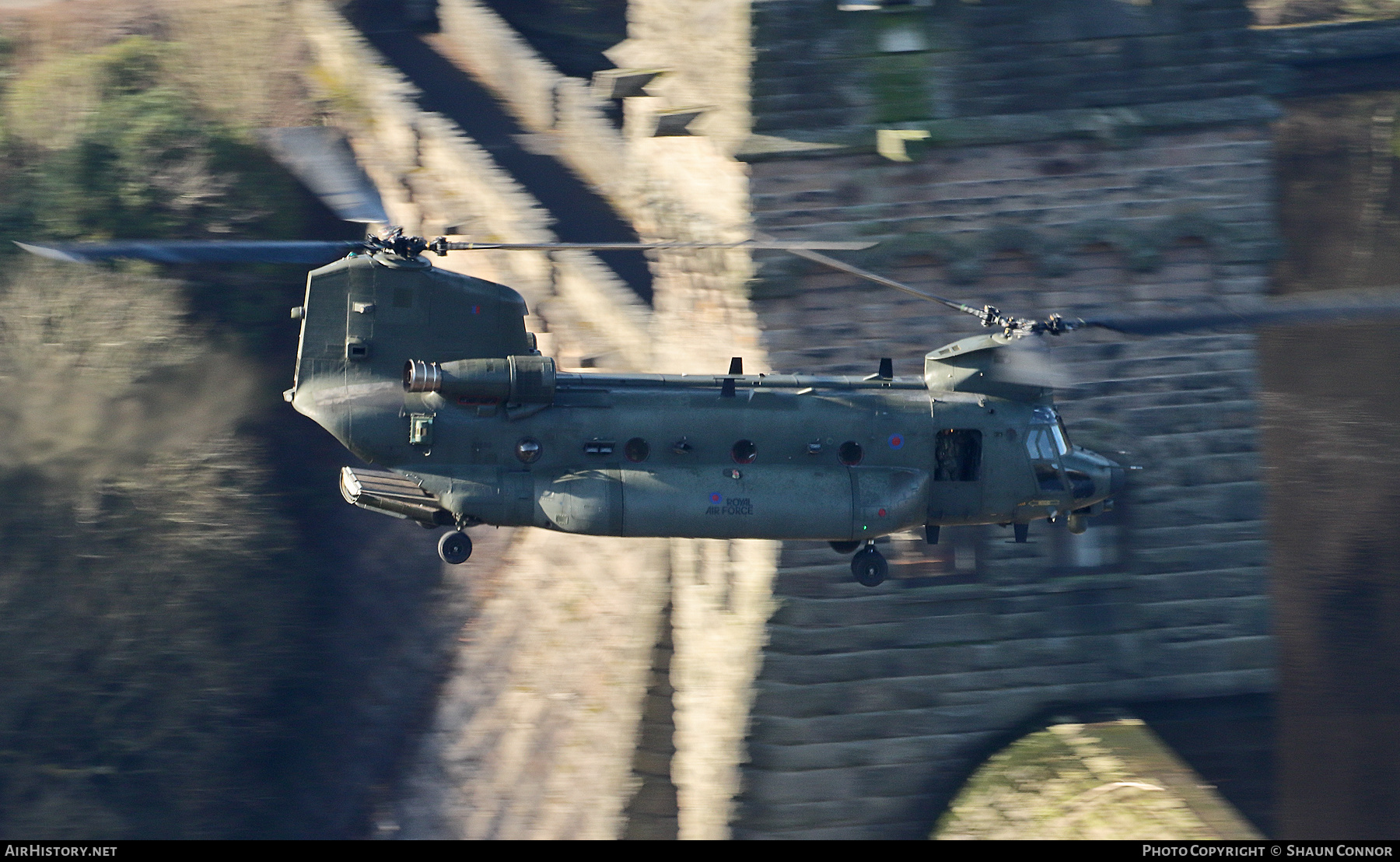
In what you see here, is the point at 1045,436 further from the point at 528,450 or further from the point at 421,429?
A: the point at 421,429

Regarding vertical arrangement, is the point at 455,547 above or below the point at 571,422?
below

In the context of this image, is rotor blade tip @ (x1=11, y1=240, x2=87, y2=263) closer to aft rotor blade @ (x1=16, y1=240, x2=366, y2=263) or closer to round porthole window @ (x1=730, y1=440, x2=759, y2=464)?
aft rotor blade @ (x1=16, y1=240, x2=366, y2=263)

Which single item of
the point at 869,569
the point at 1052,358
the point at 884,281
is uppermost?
the point at 884,281

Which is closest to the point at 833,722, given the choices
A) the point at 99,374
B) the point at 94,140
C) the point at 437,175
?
the point at 437,175

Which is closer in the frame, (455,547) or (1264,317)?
(1264,317)

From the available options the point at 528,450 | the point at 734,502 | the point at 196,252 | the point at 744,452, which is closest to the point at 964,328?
the point at 744,452

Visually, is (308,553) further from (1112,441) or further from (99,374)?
(1112,441)
